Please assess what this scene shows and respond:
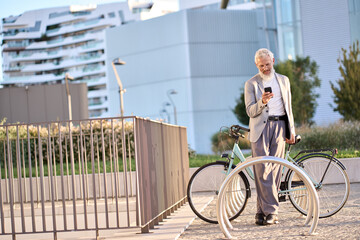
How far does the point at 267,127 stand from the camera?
6.35 meters

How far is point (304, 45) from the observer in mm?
37812

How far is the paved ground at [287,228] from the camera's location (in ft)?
18.1

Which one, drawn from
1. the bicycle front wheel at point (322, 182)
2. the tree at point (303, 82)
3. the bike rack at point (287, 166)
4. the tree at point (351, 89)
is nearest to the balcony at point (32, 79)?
the tree at point (303, 82)

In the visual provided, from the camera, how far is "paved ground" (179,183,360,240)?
18.1ft

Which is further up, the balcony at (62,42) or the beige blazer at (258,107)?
the balcony at (62,42)

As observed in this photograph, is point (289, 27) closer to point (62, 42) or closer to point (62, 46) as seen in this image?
point (62, 42)

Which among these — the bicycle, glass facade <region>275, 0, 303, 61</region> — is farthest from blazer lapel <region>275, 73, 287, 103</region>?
glass facade <region>275, 0, 303, 61</region>

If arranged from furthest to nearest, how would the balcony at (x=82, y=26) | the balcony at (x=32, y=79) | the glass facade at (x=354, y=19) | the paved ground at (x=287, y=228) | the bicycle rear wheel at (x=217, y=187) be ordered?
the balcony at (x=32, y=79) < the balcony at (x=82, y=26) < the glass facade at (x=354, y=19) < the bicycle rear wheel at (x=217, y=187) < the paved ground at (x=287, y=228)

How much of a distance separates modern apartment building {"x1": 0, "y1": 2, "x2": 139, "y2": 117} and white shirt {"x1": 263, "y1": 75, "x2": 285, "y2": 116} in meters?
96.7

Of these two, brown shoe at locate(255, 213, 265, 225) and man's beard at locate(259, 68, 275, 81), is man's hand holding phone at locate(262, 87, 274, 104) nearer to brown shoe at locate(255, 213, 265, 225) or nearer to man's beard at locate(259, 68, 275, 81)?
man's beard at locate(259, 68, 275, 81)

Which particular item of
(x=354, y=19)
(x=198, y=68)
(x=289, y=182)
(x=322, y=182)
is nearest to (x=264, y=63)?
(x=289, y=182)

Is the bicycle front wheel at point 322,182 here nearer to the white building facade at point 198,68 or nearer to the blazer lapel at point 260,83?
the blazer lapel at point 260,83

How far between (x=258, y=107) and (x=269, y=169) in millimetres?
626

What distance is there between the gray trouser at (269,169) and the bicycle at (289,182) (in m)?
0.25
